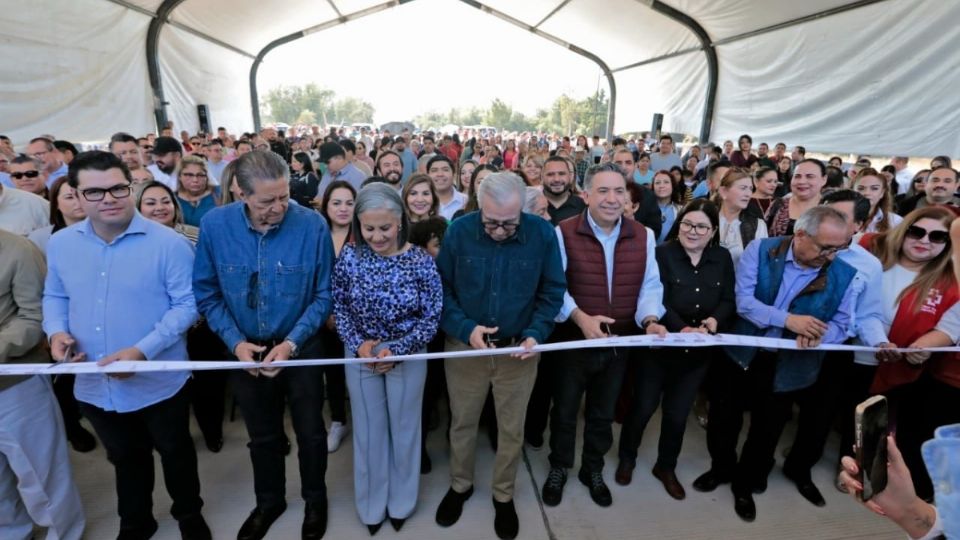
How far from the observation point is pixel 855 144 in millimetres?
10180

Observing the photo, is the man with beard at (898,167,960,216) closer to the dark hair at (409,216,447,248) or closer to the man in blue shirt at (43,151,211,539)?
the dark hair at (409,216,447,248)

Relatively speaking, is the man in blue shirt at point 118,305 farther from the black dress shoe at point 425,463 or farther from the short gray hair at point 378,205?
the black dress shoe at point 425,463

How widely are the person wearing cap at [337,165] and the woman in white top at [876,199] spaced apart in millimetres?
5102

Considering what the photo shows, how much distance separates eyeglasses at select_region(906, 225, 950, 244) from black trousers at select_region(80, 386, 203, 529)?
4.07m

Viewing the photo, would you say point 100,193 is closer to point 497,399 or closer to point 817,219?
point 497,399

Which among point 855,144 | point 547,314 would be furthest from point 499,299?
point 855,144

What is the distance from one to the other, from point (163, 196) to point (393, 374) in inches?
86.0

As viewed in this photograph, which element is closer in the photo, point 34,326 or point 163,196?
point 34,326

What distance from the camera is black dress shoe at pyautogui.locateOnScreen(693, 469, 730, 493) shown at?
3.05 m

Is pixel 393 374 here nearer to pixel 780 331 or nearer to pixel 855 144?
pixel 780 331

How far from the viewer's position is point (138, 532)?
2537mm

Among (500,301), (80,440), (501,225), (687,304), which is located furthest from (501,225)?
(80,440)

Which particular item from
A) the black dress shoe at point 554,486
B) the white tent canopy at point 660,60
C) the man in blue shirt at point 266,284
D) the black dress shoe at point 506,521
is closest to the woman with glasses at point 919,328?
the black dress shoe at point 554,486

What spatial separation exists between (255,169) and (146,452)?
160cm
